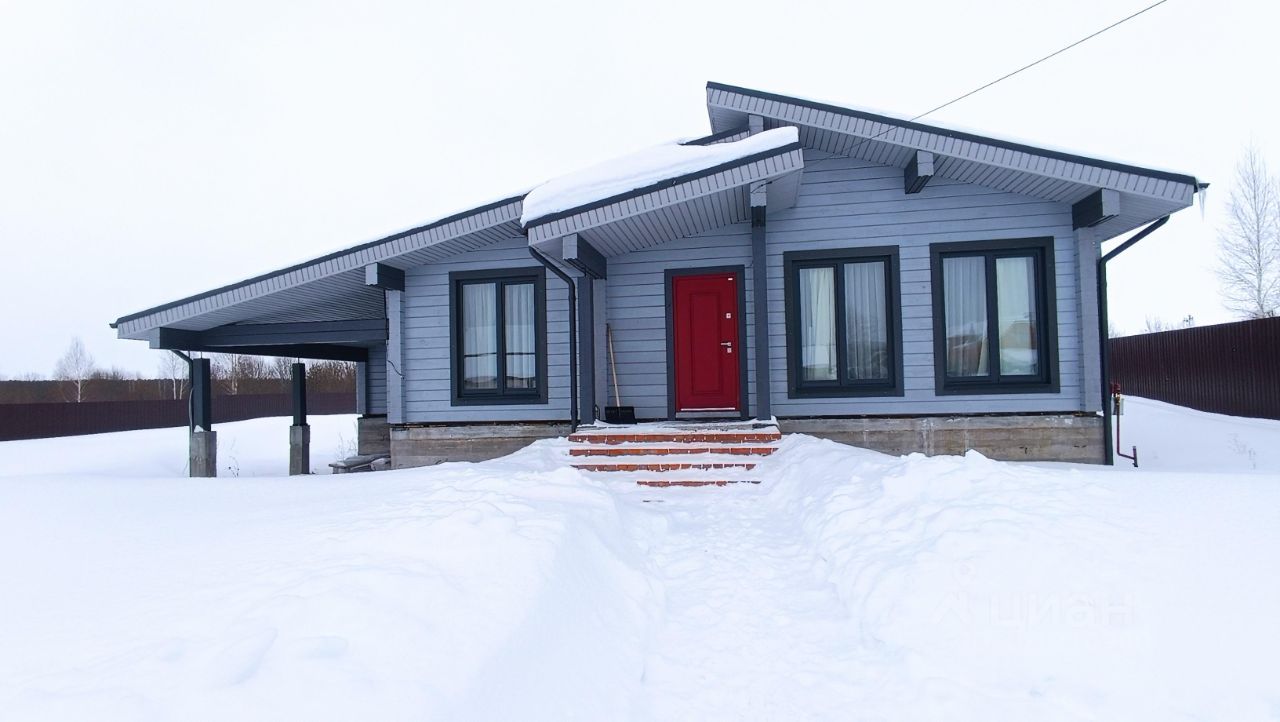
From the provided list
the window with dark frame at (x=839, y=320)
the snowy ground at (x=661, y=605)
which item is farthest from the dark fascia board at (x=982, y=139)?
the snowy ground at (x=661, y=605)

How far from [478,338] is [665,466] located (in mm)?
3736

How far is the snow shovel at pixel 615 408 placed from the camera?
27.7ft

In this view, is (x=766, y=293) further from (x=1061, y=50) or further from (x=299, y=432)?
(x=299, y=432)

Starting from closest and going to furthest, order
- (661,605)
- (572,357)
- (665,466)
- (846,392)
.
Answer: (661,605)
(665,466)
(846,392)
(572,357)

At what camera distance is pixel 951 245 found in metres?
8.20

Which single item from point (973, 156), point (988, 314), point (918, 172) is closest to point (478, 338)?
point (918, 172)

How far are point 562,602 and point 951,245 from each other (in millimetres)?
7290

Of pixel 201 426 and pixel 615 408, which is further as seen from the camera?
Result: pixel 201 426

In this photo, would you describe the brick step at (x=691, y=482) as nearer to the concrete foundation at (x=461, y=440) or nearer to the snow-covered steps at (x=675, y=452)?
the snow-covered steps at (x=675, y=452)

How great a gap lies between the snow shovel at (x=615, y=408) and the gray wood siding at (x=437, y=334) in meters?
0.95

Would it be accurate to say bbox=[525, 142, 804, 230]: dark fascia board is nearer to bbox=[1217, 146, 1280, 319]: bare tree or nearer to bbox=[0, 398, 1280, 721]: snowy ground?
bbox=[0, 398, 1280, 721]: snowy ground

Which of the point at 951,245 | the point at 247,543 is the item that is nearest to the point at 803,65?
the point at 951,245

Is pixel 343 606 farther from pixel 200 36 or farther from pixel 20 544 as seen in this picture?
pixel 200 36

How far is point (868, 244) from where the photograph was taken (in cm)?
835
